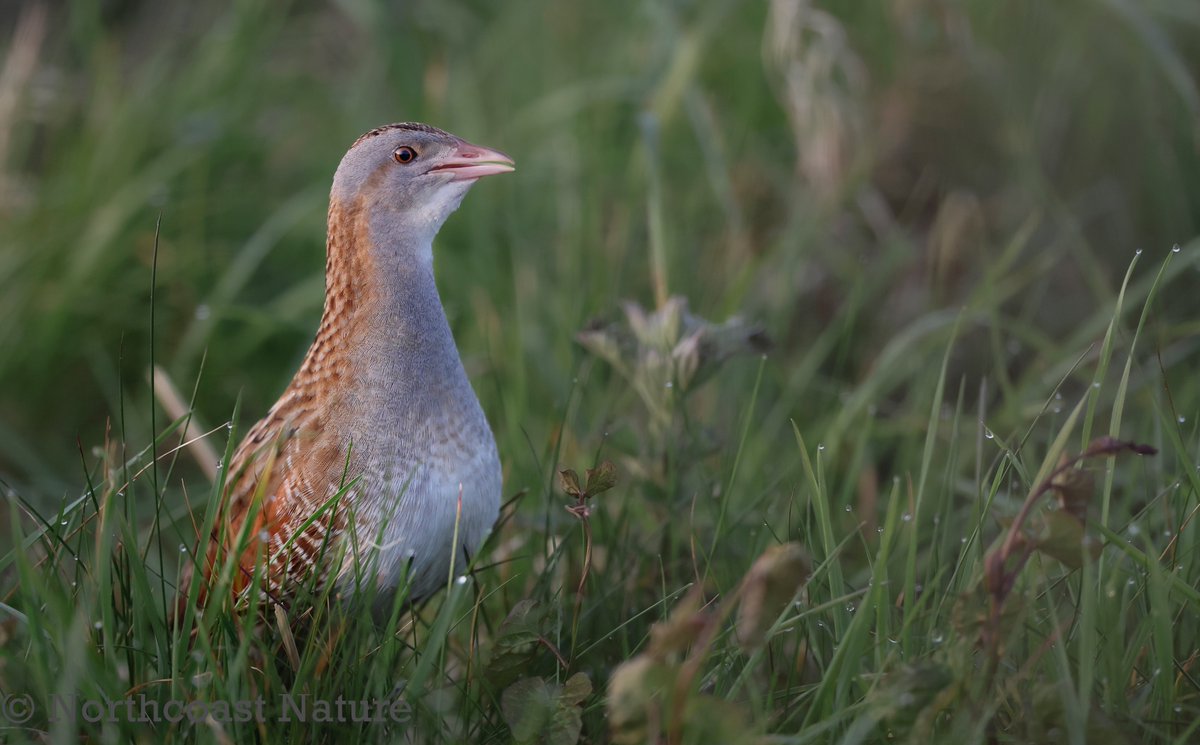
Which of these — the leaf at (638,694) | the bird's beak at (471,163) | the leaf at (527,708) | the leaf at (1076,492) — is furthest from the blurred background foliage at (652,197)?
the leaf at (638,694)

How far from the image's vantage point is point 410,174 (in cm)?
283

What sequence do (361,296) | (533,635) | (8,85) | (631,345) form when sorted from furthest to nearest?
(8,85)
(631,345)
(361,296)
(533,635)

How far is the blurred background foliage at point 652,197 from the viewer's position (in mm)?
4297

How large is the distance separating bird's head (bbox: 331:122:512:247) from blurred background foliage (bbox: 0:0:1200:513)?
3.39ft

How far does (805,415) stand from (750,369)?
9.2 inches

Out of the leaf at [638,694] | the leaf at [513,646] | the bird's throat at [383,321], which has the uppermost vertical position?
the bird's throat at [383,321]

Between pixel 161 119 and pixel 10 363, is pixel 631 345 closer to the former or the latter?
pixel 10 363

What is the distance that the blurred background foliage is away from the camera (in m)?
4.30

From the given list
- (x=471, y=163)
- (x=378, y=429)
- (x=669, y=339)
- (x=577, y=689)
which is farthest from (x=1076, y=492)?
(x=471, y=163)


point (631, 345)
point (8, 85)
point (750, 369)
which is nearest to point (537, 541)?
point (631, 345)

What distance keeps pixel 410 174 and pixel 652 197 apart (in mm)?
1199

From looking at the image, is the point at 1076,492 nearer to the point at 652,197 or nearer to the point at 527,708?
the point at 527,708

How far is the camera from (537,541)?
3254 mm

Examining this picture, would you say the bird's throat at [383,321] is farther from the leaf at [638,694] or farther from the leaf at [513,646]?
the leaf at [638,694]
